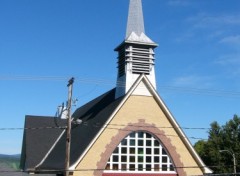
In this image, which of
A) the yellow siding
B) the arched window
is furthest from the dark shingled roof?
the arched window

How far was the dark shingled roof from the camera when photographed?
109ft

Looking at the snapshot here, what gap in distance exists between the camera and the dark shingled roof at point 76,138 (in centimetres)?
3322

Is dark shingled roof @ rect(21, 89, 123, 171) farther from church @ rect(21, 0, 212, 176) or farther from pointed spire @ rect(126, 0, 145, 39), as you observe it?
pointed spire @ rect(126, 0, 145, 39)

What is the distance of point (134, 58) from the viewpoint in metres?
36.6

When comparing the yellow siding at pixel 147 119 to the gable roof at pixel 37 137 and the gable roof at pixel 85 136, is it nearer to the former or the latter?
the gable roof at pixel 85 136

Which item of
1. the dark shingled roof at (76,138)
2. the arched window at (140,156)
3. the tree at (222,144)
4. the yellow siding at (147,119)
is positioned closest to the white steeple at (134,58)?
the yellow siding at (147,119)

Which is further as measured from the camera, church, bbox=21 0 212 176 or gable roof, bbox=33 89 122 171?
gable roof, bbox=33 89 122 171

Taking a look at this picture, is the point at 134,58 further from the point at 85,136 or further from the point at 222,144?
the point at 222,144

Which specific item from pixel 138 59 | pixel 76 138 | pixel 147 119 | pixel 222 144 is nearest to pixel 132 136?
pixel 147 119

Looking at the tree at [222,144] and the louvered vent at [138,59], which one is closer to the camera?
the louvered vent at [138,59]

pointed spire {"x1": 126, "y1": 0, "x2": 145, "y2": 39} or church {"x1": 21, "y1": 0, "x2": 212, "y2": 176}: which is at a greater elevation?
pointed spire {"x1": 126, "y1": 0, "x2": 145, "y2": 39}

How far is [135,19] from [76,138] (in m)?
11.4

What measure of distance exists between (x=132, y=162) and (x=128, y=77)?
6.79 m

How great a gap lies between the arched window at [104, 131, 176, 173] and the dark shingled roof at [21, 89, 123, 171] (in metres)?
2.33
